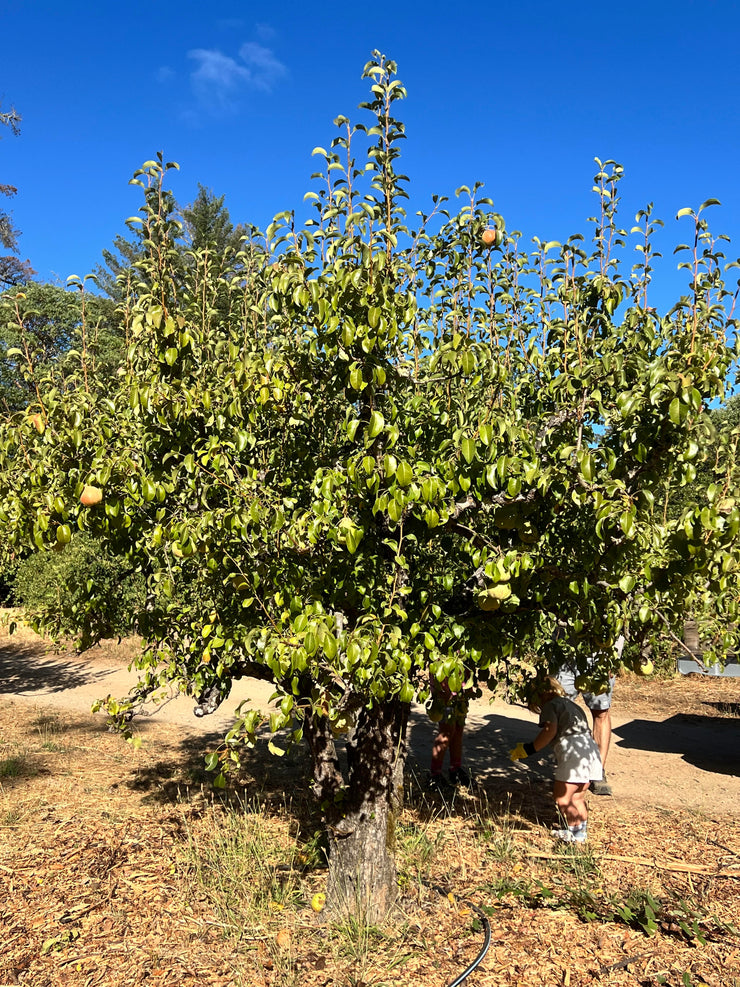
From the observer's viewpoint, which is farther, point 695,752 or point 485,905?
point 695,752

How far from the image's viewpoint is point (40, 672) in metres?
13.7

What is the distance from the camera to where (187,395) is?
332 centimetres

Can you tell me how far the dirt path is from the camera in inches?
291

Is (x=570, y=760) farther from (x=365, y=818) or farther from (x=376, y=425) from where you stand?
(x=376, y=425)

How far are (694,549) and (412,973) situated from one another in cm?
270

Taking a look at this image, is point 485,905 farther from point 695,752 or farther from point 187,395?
point 695,752

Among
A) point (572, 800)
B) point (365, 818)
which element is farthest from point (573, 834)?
point (365, 818)

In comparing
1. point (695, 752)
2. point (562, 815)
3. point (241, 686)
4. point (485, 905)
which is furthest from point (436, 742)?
point (241, 686)

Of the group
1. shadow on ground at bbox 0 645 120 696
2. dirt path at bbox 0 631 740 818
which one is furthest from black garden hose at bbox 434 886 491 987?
shadow on ground at bbox 0 645 120 696

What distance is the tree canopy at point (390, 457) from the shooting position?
2924 mm

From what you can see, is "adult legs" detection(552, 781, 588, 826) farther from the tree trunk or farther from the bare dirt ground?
the tree trunk

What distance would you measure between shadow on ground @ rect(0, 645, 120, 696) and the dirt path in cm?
2

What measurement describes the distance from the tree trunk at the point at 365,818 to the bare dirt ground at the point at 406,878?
0.21 metres

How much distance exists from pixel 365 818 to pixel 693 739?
655 centimetres
